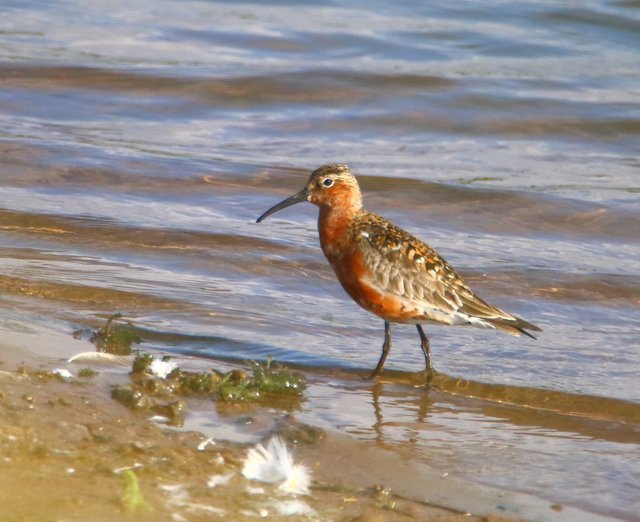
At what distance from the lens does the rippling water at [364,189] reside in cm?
692

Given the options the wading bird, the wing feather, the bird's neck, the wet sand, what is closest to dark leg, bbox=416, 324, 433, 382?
the wading bird

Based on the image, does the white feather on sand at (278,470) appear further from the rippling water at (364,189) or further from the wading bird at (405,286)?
the wading bird at (405,286)

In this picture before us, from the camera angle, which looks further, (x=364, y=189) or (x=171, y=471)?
(x=364, y=189)

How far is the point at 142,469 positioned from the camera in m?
4.98

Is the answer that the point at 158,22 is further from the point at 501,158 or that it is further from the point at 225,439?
the point at 225,439

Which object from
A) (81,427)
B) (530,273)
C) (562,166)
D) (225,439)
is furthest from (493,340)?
(562,166)

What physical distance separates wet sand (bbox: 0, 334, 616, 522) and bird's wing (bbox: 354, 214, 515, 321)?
1.54 meters

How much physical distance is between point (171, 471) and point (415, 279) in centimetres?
275

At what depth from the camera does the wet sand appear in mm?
4652

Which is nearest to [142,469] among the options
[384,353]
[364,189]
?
[384,353]

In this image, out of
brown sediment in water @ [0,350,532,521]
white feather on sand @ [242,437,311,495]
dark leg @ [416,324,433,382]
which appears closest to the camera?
brown sediment in water @ [0,350,532,521]

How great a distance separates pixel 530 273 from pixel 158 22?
36.2 feet

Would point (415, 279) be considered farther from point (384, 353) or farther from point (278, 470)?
point (278, 470)

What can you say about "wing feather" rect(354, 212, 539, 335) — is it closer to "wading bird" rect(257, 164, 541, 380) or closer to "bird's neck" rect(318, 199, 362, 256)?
"wading bird" rect(257, 164, 541, 380)
